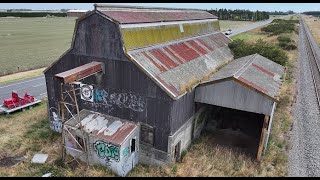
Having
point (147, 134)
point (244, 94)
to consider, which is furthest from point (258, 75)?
point (147, 134)

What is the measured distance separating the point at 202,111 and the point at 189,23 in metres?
10.8

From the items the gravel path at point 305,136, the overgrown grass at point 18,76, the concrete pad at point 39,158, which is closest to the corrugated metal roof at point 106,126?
the concrete pad at point 39,158

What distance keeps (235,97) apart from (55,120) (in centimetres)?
1446

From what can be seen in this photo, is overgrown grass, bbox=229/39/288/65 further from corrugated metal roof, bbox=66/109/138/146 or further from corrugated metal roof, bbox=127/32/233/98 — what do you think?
corrugated metal roof, bbox=66/109/138/146

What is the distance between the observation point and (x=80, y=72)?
56.0 feet

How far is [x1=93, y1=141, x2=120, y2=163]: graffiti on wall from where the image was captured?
16.6 m

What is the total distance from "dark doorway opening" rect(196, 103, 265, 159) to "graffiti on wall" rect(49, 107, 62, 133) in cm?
1129

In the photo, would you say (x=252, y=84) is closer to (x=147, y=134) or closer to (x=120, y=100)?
(x=147, y=134)

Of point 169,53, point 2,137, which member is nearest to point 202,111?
point 169,53

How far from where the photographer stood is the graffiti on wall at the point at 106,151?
16.6 meters

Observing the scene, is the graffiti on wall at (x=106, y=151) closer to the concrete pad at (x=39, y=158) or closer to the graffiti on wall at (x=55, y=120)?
the concrete pad at (x=39, y=158)

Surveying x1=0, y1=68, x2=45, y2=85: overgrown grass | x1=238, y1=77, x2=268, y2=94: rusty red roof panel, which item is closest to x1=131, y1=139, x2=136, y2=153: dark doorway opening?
x1=238, y1=77, x2=268, y2=94: rusty red roof panel

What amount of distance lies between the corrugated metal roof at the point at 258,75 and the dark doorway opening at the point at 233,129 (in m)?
3.48

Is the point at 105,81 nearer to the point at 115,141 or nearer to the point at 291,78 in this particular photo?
the point at 115,141
